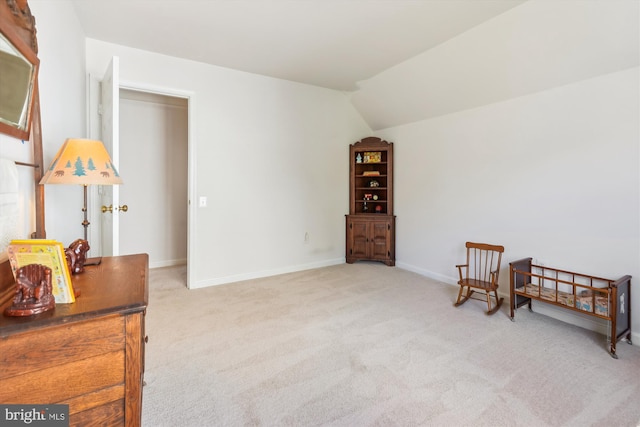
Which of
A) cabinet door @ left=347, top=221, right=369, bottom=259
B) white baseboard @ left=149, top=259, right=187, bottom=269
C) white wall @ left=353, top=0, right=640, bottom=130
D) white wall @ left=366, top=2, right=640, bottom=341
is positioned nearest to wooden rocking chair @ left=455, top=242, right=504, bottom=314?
white wall @ left=366, top=2, right=640, bottom=341

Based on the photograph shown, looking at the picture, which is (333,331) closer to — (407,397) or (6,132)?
(407,397)

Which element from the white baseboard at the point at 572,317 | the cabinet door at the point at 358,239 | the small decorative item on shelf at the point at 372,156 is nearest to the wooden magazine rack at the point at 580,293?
the white baseboard at the point at 572,317

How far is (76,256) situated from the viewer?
128 cm

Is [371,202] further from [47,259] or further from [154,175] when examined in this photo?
[47,259]

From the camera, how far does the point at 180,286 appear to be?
3.50m

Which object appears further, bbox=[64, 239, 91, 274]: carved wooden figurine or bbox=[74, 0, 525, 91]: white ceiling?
bbox=[74, 0, 525, 91]: white ceiling

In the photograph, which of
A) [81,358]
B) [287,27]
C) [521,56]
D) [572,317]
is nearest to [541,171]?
[521,56]

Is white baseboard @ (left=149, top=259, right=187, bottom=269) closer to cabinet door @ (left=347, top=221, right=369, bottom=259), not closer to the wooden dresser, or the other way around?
cabinet door @ (left=347, top=221, right=369, bottom=259)

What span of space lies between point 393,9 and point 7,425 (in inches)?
115

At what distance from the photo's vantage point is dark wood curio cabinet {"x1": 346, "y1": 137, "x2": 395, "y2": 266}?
14.3 feet

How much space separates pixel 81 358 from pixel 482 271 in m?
3.50

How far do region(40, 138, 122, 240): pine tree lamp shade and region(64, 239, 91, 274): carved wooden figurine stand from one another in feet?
0.99

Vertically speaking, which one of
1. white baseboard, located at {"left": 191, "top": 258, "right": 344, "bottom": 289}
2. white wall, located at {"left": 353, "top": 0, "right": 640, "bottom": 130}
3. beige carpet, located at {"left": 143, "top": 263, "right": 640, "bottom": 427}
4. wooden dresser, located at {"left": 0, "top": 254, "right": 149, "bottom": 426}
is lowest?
beige carpet, located at {"left": 143, "top": 263, "right": 640, "bottom": 427}

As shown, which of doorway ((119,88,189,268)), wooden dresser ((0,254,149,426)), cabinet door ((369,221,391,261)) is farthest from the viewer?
cabinet door ((369,221,391,261))
